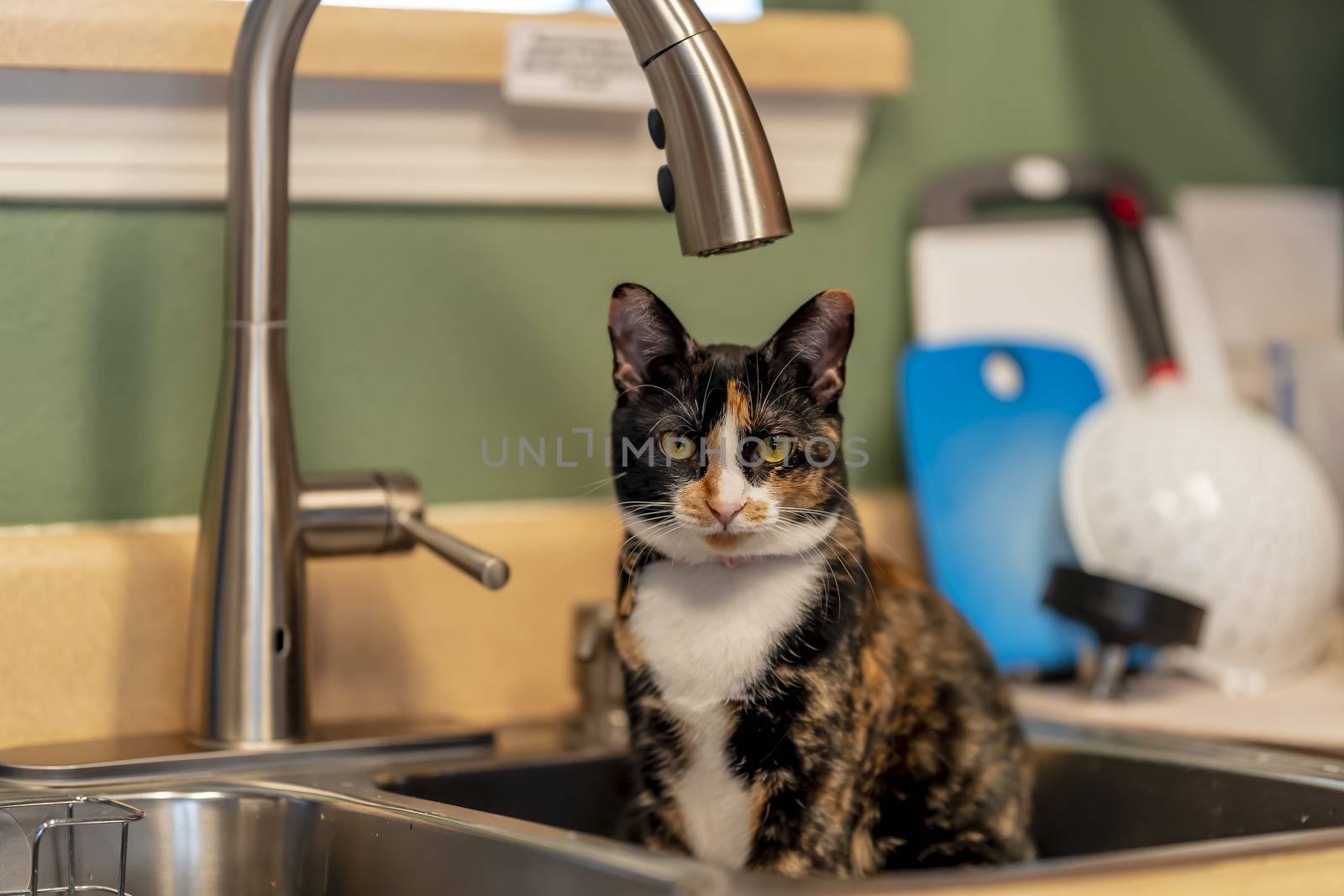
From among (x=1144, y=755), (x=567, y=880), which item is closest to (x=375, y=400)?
(x=567, y=880)

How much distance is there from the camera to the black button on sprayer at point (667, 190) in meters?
0.70

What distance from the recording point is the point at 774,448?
75 centimetres

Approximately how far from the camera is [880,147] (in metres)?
1.27

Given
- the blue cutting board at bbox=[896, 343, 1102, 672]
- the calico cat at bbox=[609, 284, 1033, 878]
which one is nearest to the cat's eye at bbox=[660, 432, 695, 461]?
the calico cat at bbox=[609, 284, 1033, 878]

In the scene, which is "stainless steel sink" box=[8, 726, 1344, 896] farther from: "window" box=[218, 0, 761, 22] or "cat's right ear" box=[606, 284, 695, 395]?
"window" box=[218, 0, 761, 22]

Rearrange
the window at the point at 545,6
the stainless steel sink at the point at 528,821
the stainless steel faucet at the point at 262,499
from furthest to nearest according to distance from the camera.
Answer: the window at the point at 545,6
the stainless steel faucet at the point at 262,499
the stainless steel sink at the point at 528,821

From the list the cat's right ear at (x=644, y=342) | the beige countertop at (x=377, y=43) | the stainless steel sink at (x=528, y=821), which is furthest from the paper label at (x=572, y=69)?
the stainless steel sink at (x=528, y=821)

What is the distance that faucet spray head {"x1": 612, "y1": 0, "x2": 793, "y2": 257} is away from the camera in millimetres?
672

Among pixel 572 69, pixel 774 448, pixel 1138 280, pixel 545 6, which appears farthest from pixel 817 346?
pixel 1138 280

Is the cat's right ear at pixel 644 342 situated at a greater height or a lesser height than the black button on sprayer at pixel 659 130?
lesser

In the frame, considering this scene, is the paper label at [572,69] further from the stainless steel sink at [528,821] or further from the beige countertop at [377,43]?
the stainless steel sink at [528,821]

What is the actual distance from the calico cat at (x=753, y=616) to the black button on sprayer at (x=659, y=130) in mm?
80

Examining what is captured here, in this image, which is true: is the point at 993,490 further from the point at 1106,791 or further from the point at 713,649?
the point at 713,649

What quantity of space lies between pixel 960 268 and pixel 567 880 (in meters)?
0.80
